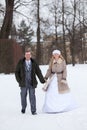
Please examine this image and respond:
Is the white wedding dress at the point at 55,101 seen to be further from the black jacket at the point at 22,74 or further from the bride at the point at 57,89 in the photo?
the black jacket at the point at 22,74

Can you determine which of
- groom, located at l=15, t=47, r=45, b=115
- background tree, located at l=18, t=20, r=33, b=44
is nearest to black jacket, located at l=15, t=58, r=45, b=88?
groom, located at l=15, t=47, r=45, b=115

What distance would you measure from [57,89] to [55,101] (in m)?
0.37

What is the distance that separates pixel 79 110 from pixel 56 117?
1112 mm

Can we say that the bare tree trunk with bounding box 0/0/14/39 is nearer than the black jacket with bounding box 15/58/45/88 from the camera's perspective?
No

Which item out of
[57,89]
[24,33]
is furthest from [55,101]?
[24,33]

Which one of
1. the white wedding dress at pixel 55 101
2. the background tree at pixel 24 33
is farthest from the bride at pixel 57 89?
the background tree at pixel 24 33

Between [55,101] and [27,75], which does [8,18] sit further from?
[27,75]

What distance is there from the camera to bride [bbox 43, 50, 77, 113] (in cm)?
1202

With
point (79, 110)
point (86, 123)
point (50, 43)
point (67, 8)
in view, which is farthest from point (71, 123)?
point (50, 43)

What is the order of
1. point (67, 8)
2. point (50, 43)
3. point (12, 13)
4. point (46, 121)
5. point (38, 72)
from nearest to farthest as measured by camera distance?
point (46, 121), point (38, 72), point (12, 13), point (67, 8), point (50, 43)

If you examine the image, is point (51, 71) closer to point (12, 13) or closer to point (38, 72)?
point (38, 72)

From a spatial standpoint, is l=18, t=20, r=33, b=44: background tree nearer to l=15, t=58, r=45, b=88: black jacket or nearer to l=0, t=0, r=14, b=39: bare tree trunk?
l=0, t=0, r=14, b=39: bare tree trunk

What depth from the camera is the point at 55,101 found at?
39.5ft

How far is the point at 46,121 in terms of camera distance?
10336mm
